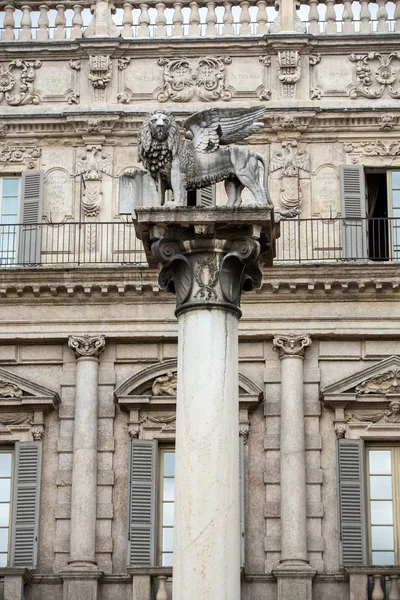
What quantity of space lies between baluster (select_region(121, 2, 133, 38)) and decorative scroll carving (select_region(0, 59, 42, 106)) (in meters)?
1.88

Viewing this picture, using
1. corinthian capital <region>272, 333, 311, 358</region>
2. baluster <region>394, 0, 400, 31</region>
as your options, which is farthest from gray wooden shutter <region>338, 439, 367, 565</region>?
baluster <region>394, 0, 400, 31</region>

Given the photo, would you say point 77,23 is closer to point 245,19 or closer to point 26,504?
point 245,19

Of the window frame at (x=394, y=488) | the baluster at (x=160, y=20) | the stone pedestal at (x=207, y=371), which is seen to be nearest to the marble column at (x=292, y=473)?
the window frame at (x=394, y=488)

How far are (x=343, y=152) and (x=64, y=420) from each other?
7.82 metres

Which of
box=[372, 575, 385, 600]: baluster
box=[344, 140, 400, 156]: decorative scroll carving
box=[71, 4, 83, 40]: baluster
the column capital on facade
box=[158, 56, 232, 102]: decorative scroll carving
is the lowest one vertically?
box=[372, 575, 385, 600]: baluster

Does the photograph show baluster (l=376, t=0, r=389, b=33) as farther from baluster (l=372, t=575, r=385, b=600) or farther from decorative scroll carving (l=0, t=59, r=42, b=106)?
baluster (l=372, t=575, r=385, b=600)

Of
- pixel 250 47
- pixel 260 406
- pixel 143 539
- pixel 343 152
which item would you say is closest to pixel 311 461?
pixel 260 406

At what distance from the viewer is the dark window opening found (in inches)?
1218

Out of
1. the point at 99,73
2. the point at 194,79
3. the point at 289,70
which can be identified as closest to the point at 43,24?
the point at 99,73

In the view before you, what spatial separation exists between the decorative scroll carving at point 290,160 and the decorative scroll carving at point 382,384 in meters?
4.62

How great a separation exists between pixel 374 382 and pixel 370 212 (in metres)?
4.08

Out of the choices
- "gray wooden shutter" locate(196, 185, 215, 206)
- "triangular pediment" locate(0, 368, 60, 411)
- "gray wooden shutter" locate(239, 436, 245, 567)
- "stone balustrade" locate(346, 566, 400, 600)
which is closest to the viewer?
"stone balustrade" locate(346, 566, 400, 600)

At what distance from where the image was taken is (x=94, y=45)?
31938 millimetres

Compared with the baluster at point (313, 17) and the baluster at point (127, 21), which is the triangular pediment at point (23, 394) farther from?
the baluster at point (313, 17)
